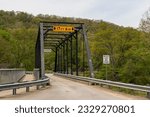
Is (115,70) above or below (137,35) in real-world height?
below

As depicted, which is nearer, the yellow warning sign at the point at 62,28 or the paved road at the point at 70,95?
the paved road at the point at 70,95

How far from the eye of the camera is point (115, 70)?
51750 millimetres

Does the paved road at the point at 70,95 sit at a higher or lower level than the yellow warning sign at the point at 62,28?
lower

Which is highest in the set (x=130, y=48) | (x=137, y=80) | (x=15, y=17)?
(x=15, y=17)

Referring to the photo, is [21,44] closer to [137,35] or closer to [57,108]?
[137,35]

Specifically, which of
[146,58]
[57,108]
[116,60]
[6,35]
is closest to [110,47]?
[116,60]

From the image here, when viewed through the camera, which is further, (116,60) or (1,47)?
(1,47)

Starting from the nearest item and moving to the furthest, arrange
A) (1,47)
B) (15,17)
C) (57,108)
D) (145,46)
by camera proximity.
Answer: (57,108) < (145,46) < (1,47) < (15,17)

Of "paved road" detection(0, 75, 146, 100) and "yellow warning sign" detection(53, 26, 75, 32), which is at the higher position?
"yellow warning sign" detection(53, 26, 75, 32)

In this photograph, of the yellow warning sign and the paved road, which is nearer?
the paved road

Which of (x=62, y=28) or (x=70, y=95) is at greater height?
(x=62, y=28)

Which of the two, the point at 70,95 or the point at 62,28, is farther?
the point at 62,28

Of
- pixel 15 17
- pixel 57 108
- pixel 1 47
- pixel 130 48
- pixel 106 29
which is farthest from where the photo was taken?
pixel 15 17

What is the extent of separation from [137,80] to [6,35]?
188 feet
